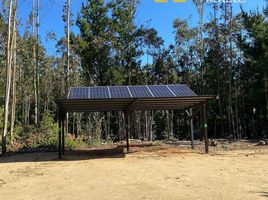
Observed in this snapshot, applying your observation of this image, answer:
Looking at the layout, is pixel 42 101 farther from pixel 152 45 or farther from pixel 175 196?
pixel 175 196

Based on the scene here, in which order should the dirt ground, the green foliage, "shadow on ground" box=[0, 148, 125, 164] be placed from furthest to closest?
the green foliage < "shadow on ground" box=[0, 148, 125, 164] < the dirt ground

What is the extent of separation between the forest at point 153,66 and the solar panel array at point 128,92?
9356 mm

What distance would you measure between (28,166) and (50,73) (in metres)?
23.1

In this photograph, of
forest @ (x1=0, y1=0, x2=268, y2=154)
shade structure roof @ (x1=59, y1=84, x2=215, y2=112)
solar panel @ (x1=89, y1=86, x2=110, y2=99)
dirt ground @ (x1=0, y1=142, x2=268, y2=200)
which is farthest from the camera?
forest @ (x1=0, y1=0, x2=268, y2=154)

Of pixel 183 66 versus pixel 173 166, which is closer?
pixel 173 166

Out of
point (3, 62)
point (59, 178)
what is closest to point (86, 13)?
point (3, 62)

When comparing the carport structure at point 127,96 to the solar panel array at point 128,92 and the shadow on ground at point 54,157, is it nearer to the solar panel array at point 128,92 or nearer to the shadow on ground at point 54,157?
the solar panel array at point 128,92

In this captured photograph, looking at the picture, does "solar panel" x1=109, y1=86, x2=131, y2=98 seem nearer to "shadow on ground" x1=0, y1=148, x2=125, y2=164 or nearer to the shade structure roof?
the shade structure roof

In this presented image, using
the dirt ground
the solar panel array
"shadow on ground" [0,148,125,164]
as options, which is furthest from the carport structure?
the dirt ground

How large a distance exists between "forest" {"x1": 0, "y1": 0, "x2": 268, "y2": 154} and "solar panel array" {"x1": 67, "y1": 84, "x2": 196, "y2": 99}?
30.7ft

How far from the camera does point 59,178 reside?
9.35m

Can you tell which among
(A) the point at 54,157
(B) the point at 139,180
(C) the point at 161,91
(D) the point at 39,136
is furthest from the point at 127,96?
(D) the point at 39,136

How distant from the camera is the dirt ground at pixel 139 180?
702 cm

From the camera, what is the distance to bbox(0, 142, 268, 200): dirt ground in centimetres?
702
